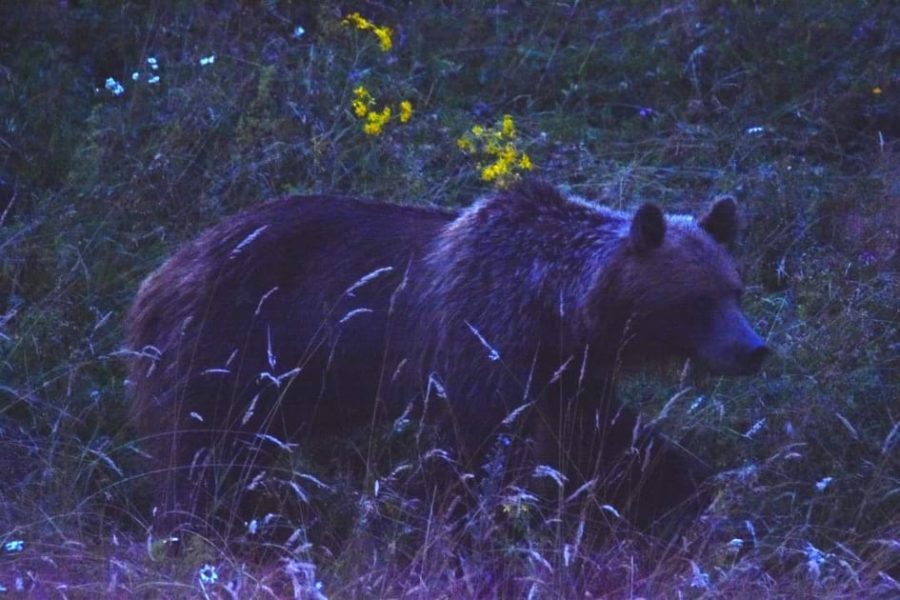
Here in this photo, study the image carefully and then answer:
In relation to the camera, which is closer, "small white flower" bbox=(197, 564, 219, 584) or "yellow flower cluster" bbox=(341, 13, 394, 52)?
"small white flower" bbox=(197, 564, 219, 584)

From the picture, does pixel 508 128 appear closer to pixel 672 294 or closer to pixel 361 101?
pixel 361 101

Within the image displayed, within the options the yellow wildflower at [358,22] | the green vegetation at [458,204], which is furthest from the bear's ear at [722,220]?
the yellow wildflower at [358,22]

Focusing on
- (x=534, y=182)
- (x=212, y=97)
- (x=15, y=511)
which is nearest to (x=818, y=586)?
(x=534, y=182)

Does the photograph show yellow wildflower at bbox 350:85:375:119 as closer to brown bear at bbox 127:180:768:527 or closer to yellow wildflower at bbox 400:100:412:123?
yellow wildflower at bbox 400:100:412:123

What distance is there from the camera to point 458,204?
8.88m

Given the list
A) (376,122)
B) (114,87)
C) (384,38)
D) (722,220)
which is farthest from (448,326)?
(114,87)

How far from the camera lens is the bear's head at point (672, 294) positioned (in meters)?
6.24

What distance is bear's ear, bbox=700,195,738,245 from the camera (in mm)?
6531

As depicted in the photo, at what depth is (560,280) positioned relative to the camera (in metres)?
6.40

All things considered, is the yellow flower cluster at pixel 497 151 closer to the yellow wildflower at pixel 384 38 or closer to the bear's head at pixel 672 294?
the yellow wildflower at pixel 384 38

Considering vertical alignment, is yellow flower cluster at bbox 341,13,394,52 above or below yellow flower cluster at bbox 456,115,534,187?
above

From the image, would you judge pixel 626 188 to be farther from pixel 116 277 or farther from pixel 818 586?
pixel 818 586

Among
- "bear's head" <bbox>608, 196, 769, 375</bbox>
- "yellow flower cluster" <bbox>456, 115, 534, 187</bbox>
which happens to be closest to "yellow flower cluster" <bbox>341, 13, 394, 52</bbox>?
"yellow flower cluster" <bbox>456, 115, 534, 187</bbox>

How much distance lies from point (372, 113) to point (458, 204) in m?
0.69
